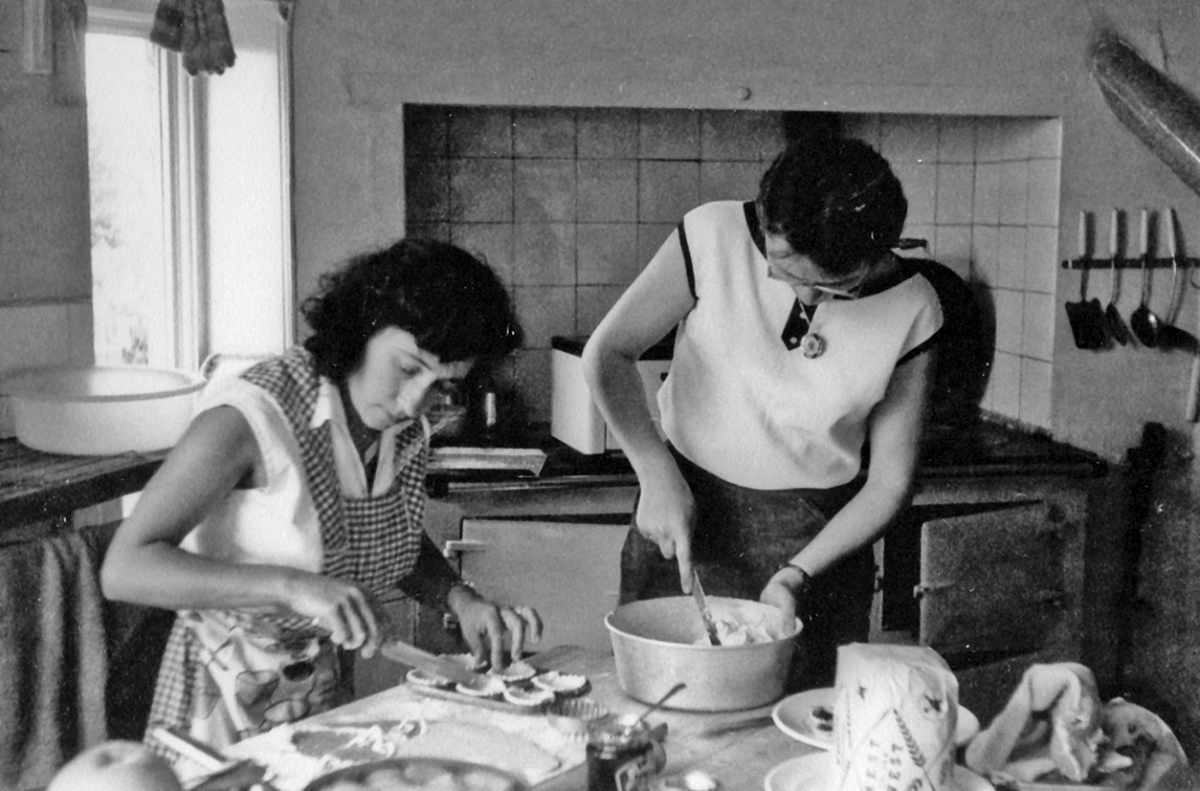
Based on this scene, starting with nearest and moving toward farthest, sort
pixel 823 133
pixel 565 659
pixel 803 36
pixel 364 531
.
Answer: pixel 565 659 → pixel 364 531 → pixel 803 36 → pixel 823 133

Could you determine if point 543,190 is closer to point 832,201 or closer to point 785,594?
point 832,201

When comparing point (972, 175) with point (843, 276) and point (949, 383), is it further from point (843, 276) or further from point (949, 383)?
point (843, 276)

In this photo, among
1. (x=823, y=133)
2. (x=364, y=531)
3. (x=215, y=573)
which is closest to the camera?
(x=215, y=573)

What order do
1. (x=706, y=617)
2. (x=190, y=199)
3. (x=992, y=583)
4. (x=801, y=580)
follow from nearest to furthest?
1. (x=706, y=617)
2. (x=801, y=580)
3. (x=190, y=199)
4. (x=992, y=583)

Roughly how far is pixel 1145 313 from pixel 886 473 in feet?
5.18

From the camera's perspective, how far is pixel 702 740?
4.60 feet

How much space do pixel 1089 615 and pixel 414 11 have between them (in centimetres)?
209

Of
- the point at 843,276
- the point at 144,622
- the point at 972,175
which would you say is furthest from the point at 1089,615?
the point at 144,622

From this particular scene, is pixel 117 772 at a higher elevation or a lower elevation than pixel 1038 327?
lower

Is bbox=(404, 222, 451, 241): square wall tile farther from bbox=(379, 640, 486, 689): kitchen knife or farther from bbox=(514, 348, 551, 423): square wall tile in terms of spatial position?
bbox=(379, 640, 486, 689): kitchen knife

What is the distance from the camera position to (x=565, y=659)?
1674mm

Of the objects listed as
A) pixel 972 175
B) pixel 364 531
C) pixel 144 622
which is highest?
pixel 972 175

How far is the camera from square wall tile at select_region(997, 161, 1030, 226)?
3.36m

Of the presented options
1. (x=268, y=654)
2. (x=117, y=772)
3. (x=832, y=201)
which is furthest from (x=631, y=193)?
(x=117, y=772)
